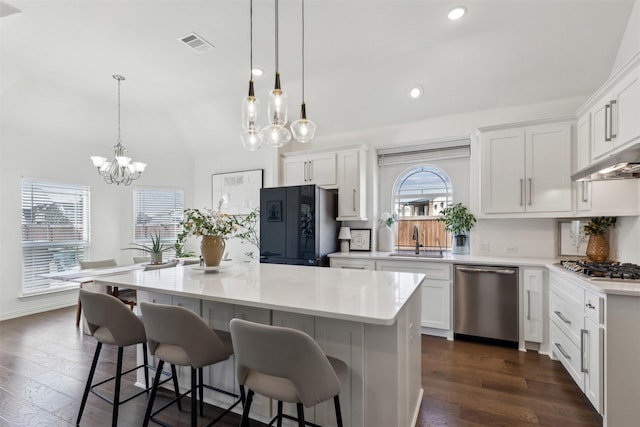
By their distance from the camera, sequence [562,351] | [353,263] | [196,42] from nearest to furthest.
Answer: [562,351]
[196,42]
[353,263]

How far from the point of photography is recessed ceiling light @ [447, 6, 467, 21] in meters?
2.64

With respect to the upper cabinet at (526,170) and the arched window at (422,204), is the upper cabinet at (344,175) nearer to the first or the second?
→ the arched window at (422,204)

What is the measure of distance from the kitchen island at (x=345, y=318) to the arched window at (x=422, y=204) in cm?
219

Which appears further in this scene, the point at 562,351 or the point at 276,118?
the point at 562,351

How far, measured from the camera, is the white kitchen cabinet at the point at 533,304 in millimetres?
2939

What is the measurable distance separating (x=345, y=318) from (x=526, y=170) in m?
2.95

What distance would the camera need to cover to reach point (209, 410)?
82.5 inches

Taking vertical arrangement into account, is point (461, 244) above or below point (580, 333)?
above

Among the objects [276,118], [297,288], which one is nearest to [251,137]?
[276,118]

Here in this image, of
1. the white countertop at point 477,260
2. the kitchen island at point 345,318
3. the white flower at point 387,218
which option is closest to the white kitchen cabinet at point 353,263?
the white countertop at point 477,260

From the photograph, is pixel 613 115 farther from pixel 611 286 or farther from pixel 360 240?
pixel 360 240

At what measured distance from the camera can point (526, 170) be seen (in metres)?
3.16

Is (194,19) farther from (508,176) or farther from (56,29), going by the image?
(508,176)

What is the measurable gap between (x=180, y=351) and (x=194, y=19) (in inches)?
111
